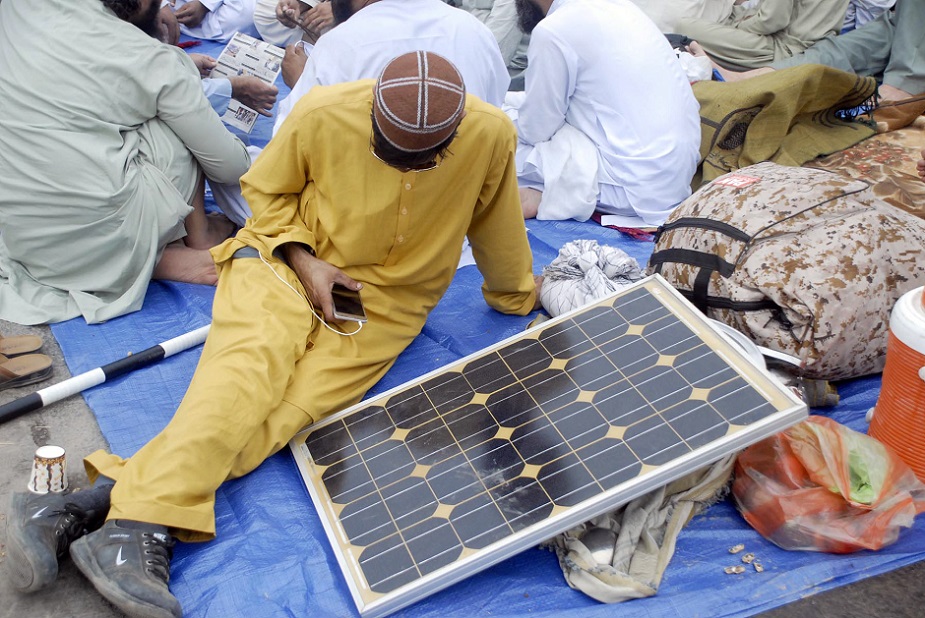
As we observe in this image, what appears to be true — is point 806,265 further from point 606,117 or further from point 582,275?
point 606,117

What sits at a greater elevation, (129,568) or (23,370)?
(129,568)

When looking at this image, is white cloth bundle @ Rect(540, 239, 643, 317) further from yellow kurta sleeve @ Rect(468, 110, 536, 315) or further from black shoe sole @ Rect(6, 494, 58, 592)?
black shoe sole @ Rect(6, 494, 58, 592)

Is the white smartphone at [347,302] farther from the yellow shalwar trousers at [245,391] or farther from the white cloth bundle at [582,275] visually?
the white cloth bundle at [582,275]

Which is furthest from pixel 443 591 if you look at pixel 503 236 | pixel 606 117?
pixel 606 117

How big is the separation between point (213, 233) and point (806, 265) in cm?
281

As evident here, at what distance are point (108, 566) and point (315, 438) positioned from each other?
2.55 feet

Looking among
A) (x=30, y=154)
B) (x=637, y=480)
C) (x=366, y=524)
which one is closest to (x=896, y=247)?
(x=637, y=480)

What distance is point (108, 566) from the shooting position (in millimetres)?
2387

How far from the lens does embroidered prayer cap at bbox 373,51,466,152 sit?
2627 millimetres

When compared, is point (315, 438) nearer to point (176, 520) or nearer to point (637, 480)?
point (176, 520)

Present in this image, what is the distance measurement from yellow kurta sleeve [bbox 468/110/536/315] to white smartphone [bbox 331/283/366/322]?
0.58 meters

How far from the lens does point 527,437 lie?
2.74m

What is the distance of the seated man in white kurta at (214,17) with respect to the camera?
6.63 meters

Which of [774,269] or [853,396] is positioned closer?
[774,269]
